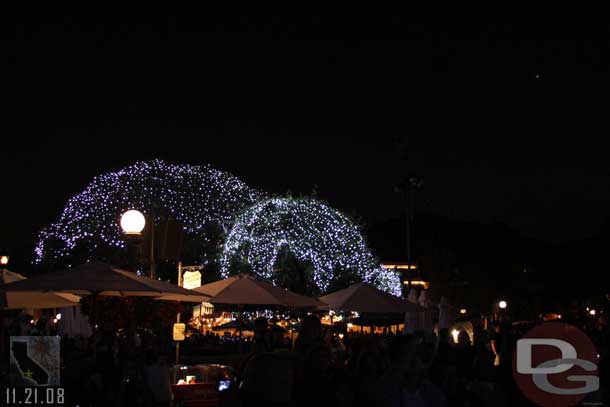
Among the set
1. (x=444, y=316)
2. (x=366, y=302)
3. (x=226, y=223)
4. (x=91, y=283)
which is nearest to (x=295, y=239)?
(x=226, y=223)

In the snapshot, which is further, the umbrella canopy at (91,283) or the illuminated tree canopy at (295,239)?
the illuminated tree canopy at (295,239)

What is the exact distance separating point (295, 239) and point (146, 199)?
707 centimetres

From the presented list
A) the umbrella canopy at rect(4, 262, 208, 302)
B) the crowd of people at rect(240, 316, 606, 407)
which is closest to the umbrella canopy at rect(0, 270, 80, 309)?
the umbrella canopy at rect(4, 262, 208, 302)

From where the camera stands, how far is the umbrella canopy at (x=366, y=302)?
15400mm

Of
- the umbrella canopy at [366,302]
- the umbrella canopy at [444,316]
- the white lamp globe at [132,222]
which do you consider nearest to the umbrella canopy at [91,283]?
the white lamp globe at [132,222]

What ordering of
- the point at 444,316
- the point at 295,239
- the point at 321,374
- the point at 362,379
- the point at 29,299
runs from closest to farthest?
the point at 321,374
the point at 362,379
the point at 29,299
the point at 444,316
the point at 295,239

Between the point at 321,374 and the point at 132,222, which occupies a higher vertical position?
the point at 132,222

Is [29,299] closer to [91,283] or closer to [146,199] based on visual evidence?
[91,283]

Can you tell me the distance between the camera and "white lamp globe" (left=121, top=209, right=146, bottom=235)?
11211 mm

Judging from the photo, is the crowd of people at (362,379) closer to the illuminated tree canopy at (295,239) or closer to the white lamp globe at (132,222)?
the white lamp globe at (132,222)

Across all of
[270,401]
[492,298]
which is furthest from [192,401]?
[492,298]

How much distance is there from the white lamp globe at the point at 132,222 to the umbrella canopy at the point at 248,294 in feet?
9.91

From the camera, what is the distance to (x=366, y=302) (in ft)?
51.3

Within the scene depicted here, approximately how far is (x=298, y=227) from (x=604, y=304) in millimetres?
13672
